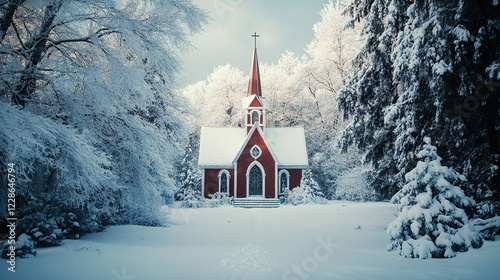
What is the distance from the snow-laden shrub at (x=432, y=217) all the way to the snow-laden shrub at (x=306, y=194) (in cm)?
1647

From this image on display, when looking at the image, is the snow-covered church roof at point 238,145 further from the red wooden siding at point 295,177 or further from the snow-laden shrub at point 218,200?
the snow-laden shrub at point 218,200

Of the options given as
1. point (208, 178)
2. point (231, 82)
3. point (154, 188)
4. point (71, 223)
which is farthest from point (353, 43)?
point (71, 223)

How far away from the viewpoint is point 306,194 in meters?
24.5

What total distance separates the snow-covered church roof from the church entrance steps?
9.63 ft

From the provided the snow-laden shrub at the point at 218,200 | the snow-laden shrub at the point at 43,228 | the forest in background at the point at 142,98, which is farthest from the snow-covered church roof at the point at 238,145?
the snow-laden shrub at the point at 43,228

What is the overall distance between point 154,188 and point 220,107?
1233 inches

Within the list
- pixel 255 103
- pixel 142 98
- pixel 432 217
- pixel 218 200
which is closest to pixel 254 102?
pixel 255 103

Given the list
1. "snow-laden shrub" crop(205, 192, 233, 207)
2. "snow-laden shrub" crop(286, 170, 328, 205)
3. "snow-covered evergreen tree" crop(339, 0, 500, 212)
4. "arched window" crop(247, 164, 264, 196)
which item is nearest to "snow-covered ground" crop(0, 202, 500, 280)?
"snow-covered evergreen tree" crop(339, 0, 500, 212)

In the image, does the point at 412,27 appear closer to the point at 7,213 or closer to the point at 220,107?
the point at 7,213

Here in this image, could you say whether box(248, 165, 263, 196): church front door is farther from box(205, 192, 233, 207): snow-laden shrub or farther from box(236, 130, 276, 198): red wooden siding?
box(205, 192, 233, 207): snow-laden shrub

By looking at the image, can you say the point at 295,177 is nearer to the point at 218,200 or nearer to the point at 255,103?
→ the point at 218,200

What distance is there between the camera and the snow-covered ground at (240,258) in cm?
588

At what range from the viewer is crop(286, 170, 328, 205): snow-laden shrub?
2425cm

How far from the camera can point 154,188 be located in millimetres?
10375
